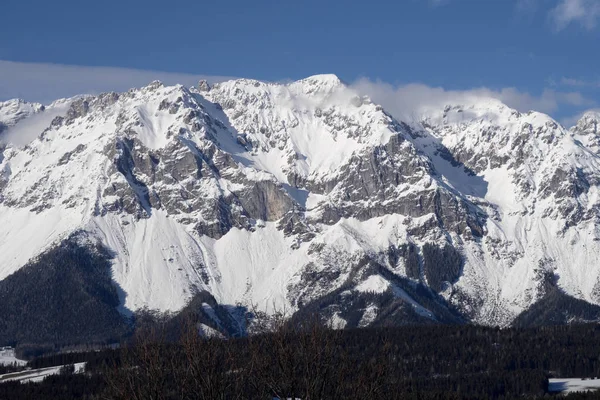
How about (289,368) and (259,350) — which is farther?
(259,350)

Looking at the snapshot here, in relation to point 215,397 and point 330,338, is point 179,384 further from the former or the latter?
point 330,338

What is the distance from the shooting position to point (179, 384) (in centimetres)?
9619

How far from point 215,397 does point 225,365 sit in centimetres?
516

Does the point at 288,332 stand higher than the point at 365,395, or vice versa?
the point at 288,332

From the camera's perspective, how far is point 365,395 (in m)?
94.3

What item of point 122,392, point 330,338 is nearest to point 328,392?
point 330,338

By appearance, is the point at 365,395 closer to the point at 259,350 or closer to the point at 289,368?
the point at 289,368

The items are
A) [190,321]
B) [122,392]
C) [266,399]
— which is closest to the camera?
[122,392]

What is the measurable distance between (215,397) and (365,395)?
12.6 metres

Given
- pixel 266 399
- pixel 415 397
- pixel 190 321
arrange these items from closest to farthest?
1. pixel 266 399
2. pixel 190 321
3. pixel 415 397

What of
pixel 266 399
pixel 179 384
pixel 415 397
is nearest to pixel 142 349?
pixel 179 384

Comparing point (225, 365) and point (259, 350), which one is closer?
point (225, 365)

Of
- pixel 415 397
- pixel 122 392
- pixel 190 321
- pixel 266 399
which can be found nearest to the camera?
pixel 122 392

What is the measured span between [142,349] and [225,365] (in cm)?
744
